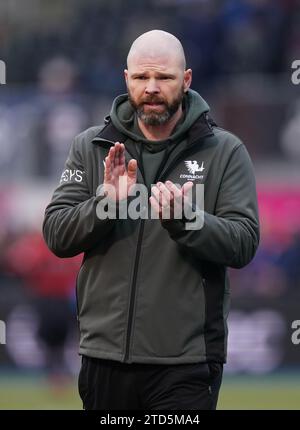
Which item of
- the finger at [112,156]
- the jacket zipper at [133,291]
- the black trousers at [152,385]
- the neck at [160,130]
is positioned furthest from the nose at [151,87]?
the black trousers at [152,385]

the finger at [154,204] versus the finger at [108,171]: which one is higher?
the finger at [108,171]

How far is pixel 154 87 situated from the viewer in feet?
15.5

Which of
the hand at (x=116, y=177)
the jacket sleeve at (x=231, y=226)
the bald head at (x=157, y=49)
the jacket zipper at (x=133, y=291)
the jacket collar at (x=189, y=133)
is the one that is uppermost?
the bald head at (x=157, y=49)

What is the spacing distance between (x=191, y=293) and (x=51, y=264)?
310 inches

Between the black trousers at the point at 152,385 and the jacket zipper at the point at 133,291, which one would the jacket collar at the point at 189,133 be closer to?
the jacket zipper at the point at 133,291

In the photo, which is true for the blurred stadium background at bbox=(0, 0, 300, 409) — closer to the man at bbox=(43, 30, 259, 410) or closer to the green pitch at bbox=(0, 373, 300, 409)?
the green pitch at bbox=(0, 373, 300, 409)

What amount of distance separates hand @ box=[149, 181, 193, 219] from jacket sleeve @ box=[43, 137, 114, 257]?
236 millimetres

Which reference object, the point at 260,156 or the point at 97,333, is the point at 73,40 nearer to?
the point at 260,156

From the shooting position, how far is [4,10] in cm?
1620

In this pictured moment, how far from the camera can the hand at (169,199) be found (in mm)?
4496

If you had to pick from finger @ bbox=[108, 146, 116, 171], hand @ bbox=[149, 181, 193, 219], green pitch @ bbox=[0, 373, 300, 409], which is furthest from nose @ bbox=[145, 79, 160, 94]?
green pitch @ bbox=[0, 373, 300, 409]

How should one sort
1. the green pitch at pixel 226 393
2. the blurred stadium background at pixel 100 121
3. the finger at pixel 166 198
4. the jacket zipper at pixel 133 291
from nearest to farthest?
the finger at pixel 166 198
the jacket zipper at pixel 133 291
the green pitch at pixel 226 393
the blurred stadium background at pixel 100 121

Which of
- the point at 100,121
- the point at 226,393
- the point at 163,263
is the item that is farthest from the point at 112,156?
the point at 100,121

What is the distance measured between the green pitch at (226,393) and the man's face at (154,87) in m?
6.26
